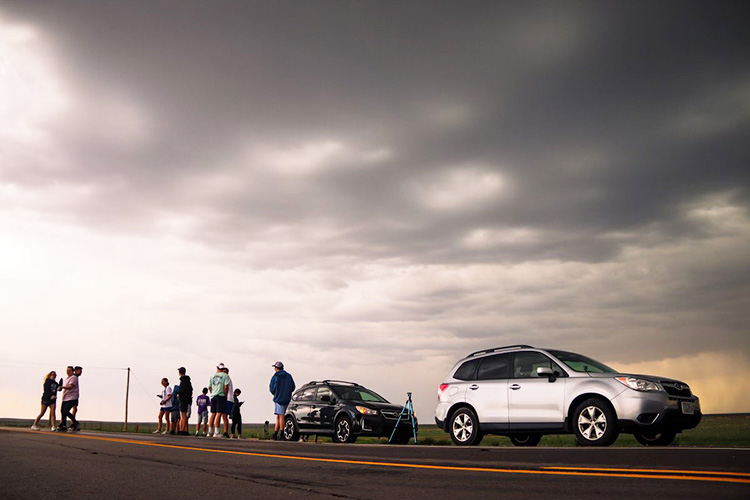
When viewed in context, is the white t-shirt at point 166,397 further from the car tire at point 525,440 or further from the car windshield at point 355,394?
the car tire at point 525,440

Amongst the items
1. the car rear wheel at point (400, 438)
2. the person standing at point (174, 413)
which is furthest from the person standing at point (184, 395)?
the car rear wheel at point (400, 438)

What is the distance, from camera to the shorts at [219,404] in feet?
71.6

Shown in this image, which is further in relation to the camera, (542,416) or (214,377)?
(214,377)

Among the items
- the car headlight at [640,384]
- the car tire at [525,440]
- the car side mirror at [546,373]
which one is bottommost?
the car tire at [525,440]

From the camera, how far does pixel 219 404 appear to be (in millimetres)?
21812

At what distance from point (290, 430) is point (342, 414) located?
2832 millimetres

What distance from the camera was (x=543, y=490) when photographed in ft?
23.4

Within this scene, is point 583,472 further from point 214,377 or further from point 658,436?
point 214,377

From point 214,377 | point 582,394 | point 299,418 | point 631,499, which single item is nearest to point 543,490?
point 631,499

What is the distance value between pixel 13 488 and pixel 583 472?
659cm

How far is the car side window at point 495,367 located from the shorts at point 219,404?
945cm

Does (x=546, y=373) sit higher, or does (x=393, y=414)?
(x=546, y=373)

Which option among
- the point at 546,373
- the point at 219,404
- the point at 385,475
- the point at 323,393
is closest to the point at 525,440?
the point at 546,373

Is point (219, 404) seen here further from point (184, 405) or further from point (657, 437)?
point (657, 437)
